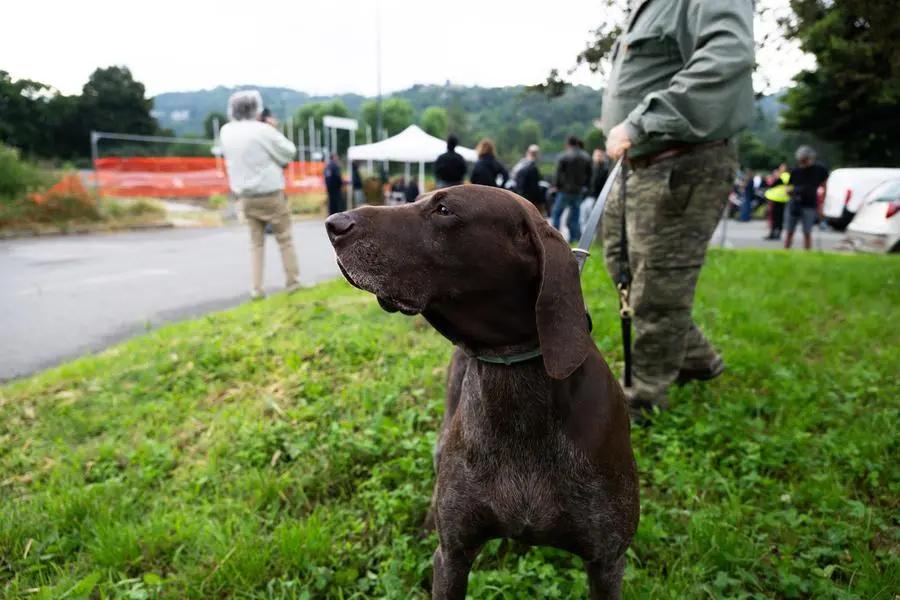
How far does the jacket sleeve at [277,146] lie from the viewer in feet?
22.0

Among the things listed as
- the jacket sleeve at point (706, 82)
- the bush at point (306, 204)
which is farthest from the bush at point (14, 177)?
the jacket sleeve at point (706, 82)

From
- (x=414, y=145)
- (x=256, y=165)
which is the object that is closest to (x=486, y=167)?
(x=414, y=145)

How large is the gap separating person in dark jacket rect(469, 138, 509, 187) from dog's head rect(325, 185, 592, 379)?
635cm

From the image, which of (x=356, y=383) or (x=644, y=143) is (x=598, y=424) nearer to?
(x=644, y=143)

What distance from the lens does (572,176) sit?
11.2 m

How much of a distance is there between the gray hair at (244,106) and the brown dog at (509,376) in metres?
6.00

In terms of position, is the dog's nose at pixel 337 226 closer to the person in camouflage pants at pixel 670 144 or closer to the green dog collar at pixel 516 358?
the green dog collar at pixel 516 358

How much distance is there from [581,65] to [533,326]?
30.5 ft

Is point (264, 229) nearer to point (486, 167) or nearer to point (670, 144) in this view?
point (486, 167)

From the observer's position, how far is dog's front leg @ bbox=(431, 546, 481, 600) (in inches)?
68.7

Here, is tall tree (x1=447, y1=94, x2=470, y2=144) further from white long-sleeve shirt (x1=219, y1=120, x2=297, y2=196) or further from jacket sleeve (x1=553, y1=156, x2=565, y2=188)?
white long-sleeve shirt (x1=219, y1=120, x2=297, y2=196)

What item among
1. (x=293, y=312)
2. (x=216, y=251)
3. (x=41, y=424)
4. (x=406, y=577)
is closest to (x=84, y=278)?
(x=216, y=251)

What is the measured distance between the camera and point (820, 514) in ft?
8.47

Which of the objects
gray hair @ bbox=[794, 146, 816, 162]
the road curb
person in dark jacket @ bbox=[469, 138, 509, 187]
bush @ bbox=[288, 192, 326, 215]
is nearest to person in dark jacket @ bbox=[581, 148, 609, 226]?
person in dark jacket @ bbox=[469, 138, 509, 187]
